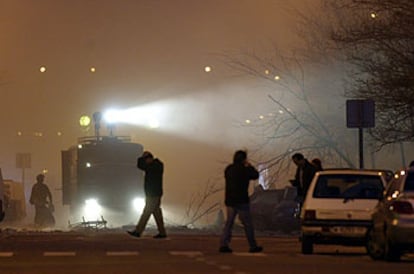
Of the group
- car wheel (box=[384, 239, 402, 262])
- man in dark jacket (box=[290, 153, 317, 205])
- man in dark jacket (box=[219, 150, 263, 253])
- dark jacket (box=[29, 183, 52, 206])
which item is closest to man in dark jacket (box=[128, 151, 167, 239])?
man in dark jacket (box=[290, 153, 317, 205])

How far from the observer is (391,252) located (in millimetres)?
22219

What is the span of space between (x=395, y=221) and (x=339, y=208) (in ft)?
10.7

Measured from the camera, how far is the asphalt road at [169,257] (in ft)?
67.6

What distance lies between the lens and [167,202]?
70.2m

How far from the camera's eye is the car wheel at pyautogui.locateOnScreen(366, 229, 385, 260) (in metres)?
22.9

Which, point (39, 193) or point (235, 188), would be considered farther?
point (39, 193)

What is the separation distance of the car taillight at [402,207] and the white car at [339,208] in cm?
261

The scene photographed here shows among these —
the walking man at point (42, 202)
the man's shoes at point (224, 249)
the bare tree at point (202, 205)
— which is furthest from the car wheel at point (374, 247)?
the bare tree at point (202, 205)

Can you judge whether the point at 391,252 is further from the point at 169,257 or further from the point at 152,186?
the point at 152,186

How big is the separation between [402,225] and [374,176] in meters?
4.24

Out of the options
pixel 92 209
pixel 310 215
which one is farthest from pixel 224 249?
pixel 92 209

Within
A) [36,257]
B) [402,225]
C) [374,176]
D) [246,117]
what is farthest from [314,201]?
[246,117]

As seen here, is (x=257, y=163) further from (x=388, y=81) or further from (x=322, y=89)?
(x=388, y=81)

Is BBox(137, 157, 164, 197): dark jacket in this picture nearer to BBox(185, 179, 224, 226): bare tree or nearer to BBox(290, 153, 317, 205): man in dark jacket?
BBox(290, 153, 317, 205): man in dark jacket
